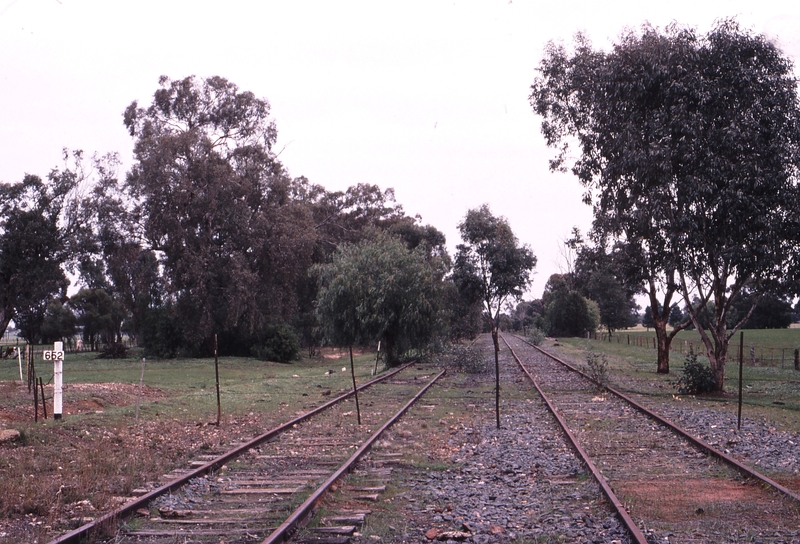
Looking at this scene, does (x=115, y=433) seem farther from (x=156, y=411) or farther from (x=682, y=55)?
(x=682, y=55)

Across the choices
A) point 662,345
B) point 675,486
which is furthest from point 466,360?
point 675,486

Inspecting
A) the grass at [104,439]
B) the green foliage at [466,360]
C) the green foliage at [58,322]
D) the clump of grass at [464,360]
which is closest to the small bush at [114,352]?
the clump of grass at [464,360]

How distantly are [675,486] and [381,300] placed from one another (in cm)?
2174

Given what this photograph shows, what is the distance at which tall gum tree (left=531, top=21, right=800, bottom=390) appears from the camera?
690 inches

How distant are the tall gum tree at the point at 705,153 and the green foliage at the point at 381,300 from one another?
38.1 ft

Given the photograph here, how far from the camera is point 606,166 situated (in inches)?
836

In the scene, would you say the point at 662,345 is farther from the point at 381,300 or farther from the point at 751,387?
the point at 381,300

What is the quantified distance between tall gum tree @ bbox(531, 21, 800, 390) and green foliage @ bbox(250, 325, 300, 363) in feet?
96.0

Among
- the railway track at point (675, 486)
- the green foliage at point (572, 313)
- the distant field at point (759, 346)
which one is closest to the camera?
the railway track at point (675, 486)

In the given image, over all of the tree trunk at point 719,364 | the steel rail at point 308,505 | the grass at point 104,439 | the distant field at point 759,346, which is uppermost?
the tree trunk at point 719,364

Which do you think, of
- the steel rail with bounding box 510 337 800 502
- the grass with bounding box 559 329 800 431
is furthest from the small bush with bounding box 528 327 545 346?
the steel rail with bounding box 510 337 800 502

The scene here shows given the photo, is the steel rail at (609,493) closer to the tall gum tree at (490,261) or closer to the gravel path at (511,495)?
the gravel path at (511,495)

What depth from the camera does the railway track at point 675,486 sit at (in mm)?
6816

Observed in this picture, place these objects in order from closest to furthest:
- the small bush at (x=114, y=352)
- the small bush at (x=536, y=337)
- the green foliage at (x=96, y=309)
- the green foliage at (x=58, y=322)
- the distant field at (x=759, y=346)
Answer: the distant field at (x=759, y=346), the small bush at (x=114, y=352), the small bush at (x=536, y=337), the green foliage at (x=96, y=309), the green foliage at (x=58, y=322)
